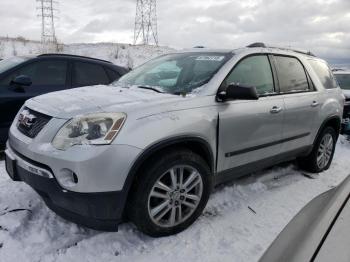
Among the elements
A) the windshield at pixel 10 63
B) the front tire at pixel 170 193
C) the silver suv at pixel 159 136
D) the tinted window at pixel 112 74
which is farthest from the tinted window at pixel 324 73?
the windshield at pixel 10 63

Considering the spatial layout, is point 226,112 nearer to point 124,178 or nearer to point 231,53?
point 231,53

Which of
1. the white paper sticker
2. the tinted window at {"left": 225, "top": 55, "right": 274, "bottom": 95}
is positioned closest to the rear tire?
the tinted window at {"left": 225, "top": 55, "right": 274, "bottom": 95}

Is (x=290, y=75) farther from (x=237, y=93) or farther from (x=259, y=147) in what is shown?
(x=237, y=93)

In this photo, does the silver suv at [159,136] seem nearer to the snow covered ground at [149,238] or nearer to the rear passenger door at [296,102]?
the rear passenger door at [296,102]

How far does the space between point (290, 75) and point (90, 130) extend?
8.95 ft

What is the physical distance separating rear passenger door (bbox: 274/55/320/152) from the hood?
1631 mm

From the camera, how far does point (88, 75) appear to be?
19.5 ft

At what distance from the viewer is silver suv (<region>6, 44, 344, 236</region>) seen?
2.69 m

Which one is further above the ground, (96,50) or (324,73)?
(324,73)

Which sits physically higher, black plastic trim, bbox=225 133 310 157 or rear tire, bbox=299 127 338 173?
black plastic trim, bbox=225 133 310 157

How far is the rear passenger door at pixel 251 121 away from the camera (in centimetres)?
346

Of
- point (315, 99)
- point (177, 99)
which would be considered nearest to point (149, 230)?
point (177, 99)

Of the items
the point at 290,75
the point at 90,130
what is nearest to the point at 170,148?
the point at 90,130

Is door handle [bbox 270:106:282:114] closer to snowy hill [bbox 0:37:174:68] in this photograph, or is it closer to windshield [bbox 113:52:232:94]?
windshield [bbox 113:52:232:94]
